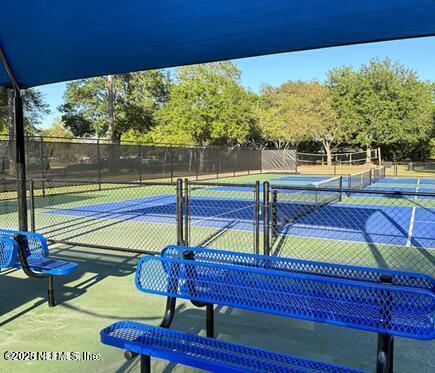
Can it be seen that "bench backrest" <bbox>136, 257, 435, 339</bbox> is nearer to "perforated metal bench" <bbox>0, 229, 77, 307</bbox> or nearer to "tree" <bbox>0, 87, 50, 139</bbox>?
"perforated metal bench" <bbox>0, 229, 77, 307</bbox>

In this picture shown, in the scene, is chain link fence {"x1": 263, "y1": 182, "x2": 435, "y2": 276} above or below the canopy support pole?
below

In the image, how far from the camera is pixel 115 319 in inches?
174

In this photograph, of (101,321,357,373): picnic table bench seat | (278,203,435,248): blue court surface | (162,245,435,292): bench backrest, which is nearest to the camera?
(101,321,357,373): picnic table bench seat

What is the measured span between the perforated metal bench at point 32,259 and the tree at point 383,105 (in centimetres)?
5041

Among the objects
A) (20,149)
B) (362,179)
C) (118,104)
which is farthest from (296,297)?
(118,104)

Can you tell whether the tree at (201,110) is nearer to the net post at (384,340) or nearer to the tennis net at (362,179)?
the tennis net at (362,179)

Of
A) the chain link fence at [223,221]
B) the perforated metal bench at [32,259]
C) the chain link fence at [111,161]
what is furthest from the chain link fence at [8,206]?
the chain link fence at [223,221]

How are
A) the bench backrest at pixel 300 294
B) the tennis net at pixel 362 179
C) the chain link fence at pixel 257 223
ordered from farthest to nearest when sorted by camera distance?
the tennis net at pixel 362 179, the chain link fence at pixel 257 223, the bench backrest at pixel 300 294

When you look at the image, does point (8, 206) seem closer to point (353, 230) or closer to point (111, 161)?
point (111, 161)

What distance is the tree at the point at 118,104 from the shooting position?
39.5m

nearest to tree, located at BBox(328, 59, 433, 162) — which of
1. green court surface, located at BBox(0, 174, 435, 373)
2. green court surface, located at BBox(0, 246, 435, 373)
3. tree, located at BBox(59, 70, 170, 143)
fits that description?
tree, located at BBox(59, 70, 170, 143)

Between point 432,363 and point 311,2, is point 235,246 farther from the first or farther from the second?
point 311,2

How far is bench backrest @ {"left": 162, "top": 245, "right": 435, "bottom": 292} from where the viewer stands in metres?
3.21

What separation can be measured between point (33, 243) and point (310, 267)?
3326mm
